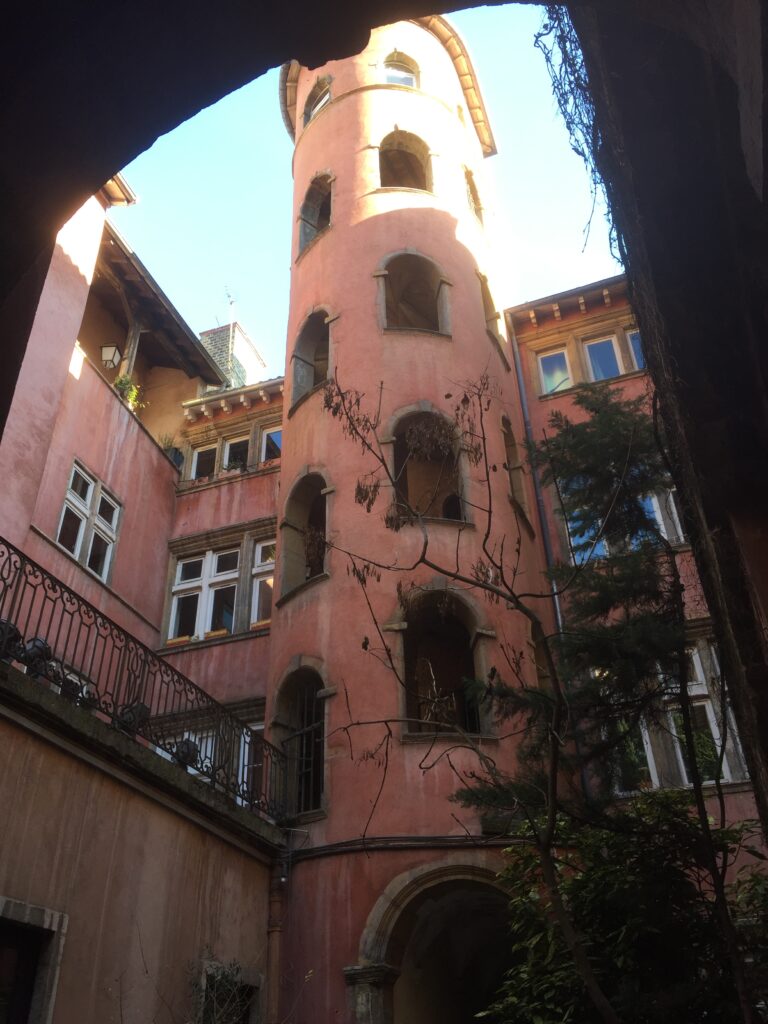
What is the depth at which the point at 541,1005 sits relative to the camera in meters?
7.86

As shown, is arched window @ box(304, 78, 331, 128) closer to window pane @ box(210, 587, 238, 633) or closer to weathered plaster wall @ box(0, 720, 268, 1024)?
window pane @ box(210, 587, 238, 633)

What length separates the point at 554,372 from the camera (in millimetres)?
21781

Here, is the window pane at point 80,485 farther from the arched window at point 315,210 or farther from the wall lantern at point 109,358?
the arched window at point 315,210

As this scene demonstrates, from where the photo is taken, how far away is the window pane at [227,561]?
19.6m

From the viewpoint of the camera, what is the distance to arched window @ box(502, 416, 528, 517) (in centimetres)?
1786

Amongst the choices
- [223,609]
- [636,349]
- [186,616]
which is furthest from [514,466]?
[186,616]

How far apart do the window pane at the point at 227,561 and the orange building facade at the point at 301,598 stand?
0.17ft

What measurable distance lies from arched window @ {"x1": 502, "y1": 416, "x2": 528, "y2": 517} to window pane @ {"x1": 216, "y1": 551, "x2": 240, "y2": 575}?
5.92m

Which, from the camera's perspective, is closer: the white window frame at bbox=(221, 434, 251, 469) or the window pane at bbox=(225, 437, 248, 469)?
the window pane at bbox=(225, 437, 248, 469)

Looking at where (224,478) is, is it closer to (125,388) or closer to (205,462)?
(205,462)

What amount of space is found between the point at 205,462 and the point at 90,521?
16.4ft

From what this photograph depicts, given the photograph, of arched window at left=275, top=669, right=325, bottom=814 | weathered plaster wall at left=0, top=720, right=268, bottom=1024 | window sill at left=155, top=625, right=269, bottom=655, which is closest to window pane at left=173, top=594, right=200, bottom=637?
window sill at left=155, top=625, right=269, bottom=655

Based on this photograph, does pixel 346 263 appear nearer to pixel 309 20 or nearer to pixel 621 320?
pixel 621 320

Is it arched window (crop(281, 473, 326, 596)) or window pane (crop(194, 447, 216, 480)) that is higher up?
window pane (crop(194, 447, 216, 480))
